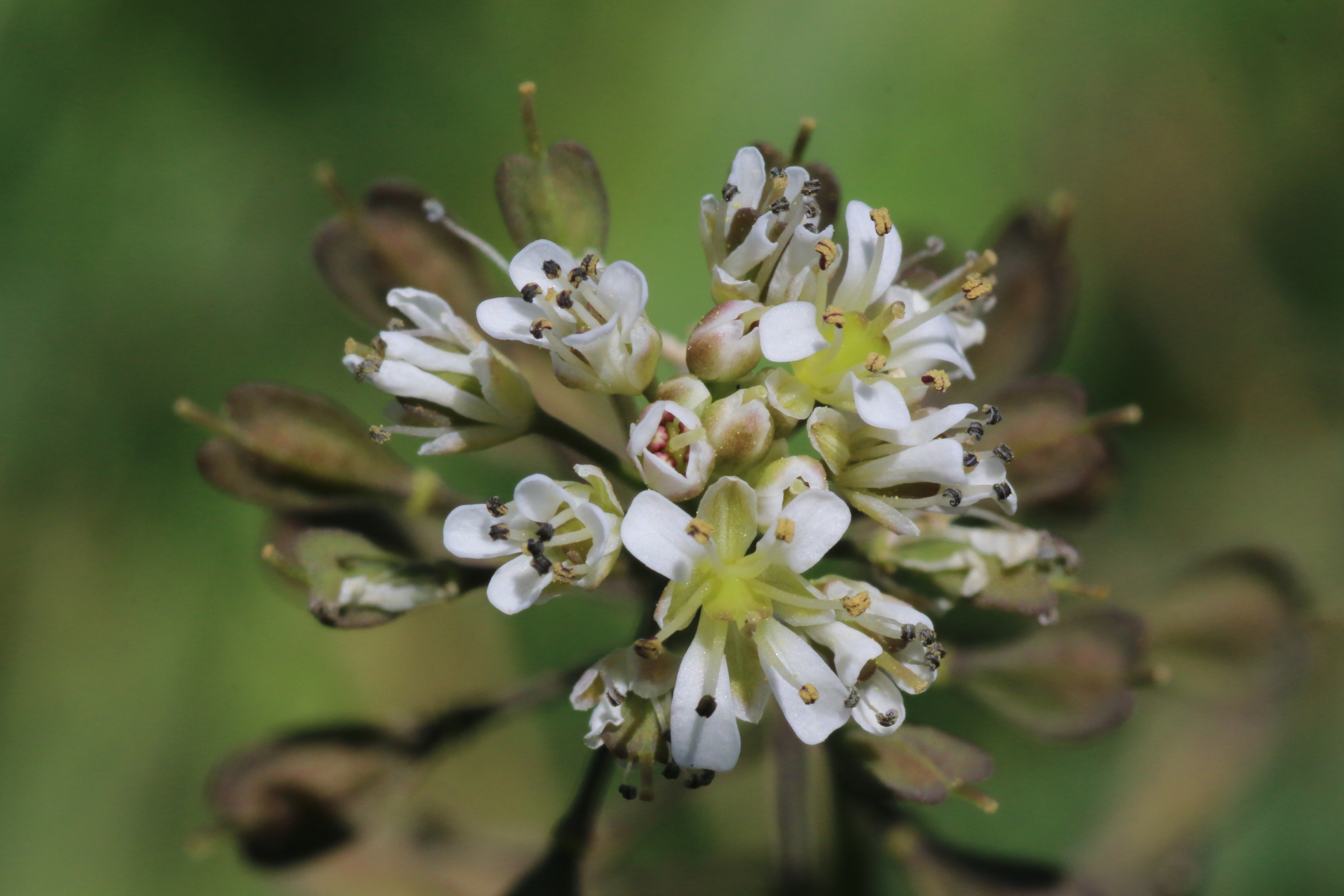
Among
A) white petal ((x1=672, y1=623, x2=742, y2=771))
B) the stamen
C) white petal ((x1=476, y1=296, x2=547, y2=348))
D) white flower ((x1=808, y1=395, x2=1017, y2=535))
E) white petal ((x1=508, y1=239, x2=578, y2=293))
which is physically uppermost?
white petal ((x1=508, y1=239, x2=578, y2=293))

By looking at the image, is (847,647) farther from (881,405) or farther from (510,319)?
(510,319)

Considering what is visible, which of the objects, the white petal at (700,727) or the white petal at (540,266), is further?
the white petal at (540,266)

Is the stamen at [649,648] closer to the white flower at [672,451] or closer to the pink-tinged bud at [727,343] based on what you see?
the white flower at [672,451]

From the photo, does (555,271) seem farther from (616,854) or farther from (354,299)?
(616,854)

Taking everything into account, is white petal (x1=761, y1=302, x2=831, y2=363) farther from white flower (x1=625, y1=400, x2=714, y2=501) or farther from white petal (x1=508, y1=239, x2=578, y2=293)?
white petal (x1=508, y1=239, x2=578, y2=293)

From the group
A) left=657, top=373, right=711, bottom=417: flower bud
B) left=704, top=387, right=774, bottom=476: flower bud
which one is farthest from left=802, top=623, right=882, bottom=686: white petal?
left=657, top=373, right=711, bottom=417: flower bud

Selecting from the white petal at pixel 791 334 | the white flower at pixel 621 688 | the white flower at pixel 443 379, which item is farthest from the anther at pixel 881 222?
the white flower at pixel 621 688
